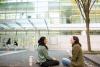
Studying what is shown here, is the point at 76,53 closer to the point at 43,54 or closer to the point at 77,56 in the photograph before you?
the point at 77,56

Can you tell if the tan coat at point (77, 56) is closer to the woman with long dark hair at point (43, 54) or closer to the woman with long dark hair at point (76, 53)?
the woman with long dark hair at point (76, 53)

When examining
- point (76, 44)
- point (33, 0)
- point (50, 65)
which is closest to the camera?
point (76, 44)

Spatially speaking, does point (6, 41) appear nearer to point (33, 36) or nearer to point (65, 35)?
point (33, 36)

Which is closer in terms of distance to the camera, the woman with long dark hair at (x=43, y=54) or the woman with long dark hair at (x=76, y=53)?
the woman with long dark hair at (x=76, y=53)

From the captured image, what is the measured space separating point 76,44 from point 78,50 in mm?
218

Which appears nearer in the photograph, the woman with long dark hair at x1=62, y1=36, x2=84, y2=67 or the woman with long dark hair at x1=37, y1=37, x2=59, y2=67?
the woman with long dark hair at x1=62, y1=36, x2=84, y2=67

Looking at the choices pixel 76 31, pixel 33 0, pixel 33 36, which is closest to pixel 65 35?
pixel 76 31

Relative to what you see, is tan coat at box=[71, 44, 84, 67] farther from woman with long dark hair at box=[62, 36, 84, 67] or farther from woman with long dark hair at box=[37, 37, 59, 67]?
woman with long dark hair at box=[37, 37, 59, 67]

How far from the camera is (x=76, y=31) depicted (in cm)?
4288

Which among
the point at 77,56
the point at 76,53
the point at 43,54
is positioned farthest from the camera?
the point at 43,54

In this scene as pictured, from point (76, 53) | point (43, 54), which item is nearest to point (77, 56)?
point (76, 53)

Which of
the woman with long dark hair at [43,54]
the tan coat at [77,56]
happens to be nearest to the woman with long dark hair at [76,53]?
the tan coat at [77,56]

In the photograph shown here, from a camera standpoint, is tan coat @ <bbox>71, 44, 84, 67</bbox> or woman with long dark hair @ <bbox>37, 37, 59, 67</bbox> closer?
tan coat @ <bbox>71, 44, 84, 67</bbox>

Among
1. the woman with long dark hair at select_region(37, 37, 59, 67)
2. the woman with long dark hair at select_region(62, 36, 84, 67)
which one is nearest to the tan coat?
the woman with long dark hair at select_region(62, 36, 84, 67)
